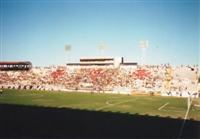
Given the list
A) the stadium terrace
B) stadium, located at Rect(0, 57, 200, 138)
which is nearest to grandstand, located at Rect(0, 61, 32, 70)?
stadium, located at Rect(0, 57, 200, 138)

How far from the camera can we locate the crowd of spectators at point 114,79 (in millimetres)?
54347

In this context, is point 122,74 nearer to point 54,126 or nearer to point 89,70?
point 89,70

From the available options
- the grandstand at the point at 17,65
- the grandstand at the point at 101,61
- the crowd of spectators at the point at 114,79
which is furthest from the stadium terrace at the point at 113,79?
the grandstand at the point at 101,61

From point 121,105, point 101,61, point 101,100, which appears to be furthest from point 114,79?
point 121,105

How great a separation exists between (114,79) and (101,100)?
79.5 ft

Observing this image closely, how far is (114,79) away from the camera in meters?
62.0

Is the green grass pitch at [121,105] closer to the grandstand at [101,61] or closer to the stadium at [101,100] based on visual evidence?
the stadium at [101,100]

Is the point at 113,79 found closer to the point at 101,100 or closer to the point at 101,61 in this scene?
the point at 101,100

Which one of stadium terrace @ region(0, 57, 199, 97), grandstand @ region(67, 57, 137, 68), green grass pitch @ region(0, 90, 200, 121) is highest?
grandstand @ region(67, 57, 137, 68)

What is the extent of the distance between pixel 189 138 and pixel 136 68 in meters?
49.2

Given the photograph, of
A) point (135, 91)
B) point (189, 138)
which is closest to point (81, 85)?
point (135, 91)

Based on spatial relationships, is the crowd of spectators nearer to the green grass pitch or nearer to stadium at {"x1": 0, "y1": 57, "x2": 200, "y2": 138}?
stadium at {"x1": 0, "y1": 57, "x2": 200, "y2": 138}

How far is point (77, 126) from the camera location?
19281 mm

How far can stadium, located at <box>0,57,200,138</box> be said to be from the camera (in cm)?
1862
